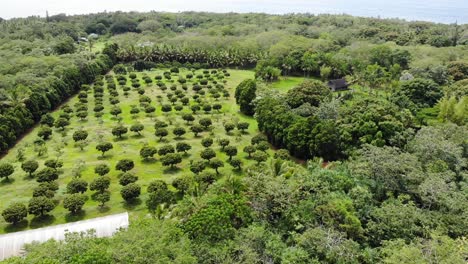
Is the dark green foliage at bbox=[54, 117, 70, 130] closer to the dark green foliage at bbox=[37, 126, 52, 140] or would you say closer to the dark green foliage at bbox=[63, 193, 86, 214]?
the dark green foliage at bbox=[37, 126, 52, 140]

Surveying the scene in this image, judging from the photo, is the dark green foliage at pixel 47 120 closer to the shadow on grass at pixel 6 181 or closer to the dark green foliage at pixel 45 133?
the dark green foliage at pixel 45 133

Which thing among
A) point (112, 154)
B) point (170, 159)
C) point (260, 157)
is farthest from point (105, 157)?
point (260, 157)

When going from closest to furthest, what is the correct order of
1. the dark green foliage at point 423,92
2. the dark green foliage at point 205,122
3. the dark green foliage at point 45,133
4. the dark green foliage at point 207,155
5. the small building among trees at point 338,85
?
the dark green foliage at point 207,155 < the dark green foliage at point 45,133 < the dark green foliage at point 205,122 < the dark green foliage at point 423,92 < the small building among trees at point 338,85

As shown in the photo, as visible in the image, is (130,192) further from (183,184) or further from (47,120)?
(47,120)

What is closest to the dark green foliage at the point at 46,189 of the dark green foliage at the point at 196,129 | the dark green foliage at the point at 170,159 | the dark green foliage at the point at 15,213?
the dark green foliage at the point at 15,213

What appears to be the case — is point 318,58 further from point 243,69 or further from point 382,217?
point 382,217

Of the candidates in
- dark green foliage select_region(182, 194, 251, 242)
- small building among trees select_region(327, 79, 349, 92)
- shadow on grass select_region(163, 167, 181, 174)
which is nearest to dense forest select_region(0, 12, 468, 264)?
dark green foliage select_region(182, 194, 251, 242)
